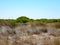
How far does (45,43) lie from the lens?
1050cm

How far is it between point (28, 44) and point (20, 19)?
83.4 feet

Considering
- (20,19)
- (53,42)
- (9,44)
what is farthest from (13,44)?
(20,19)

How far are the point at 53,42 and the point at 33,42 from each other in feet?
3.06

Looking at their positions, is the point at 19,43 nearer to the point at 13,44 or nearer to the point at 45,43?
the point at 13,44

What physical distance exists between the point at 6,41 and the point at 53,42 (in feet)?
6.90

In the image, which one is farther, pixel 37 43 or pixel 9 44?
pixel 37 43

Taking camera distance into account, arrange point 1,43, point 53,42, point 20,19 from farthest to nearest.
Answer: point 20,19, point 53,42, point 1,43

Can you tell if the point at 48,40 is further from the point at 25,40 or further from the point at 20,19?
the point at 20,19

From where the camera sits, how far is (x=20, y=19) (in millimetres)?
35969

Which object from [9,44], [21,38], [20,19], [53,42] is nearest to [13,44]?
[9,44]

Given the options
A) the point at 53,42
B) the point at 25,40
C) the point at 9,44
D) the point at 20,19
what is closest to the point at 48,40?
the point at 53,42

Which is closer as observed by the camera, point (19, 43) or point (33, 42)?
point (19, 43)

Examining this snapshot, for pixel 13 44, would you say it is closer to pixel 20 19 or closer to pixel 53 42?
pixel 53 42

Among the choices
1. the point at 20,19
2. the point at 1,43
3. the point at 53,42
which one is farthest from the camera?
the point at 20,19
